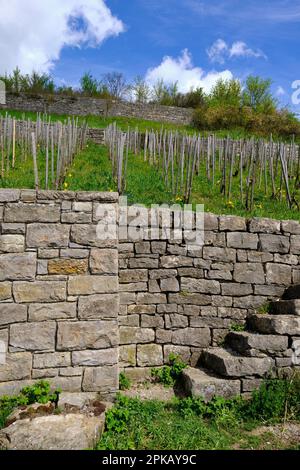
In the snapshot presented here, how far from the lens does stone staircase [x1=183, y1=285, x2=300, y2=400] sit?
4.09 metres

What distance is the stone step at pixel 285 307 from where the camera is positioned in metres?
4.43

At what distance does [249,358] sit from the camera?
165 inches

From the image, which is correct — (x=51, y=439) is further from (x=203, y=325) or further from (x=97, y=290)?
(x=203, y=325)

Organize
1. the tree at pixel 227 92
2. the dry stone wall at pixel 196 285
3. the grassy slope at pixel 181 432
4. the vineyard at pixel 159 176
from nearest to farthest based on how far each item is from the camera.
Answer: the grassy slope at pixel 181 432, the dry stone wall at pixel 196 285, the vineyard at pixel 159 176, the tree at pixel 227 92

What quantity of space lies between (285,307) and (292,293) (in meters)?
0.32

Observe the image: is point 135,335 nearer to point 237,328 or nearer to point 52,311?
point 52,311

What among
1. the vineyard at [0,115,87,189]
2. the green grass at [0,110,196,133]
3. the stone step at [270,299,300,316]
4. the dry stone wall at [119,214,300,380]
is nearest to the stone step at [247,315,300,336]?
the stone step at [270,299,300,316]

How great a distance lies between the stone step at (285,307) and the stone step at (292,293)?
0.22 metres

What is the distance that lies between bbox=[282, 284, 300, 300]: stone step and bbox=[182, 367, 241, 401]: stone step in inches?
54.1

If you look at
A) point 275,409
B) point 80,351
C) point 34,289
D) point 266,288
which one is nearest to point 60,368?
point 80,351

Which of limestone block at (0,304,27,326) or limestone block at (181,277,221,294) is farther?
limestone block at (181,277,221,294)

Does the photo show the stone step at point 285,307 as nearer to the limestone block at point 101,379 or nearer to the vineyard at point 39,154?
the limestone block at point 101,379

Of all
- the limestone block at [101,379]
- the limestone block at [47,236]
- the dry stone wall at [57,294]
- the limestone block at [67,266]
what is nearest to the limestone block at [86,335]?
the dry stone wall at [57,294]

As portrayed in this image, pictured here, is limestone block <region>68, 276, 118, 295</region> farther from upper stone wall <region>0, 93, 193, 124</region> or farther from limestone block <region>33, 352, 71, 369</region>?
upper stone wall <region>0, 93, 193, 124</region>
